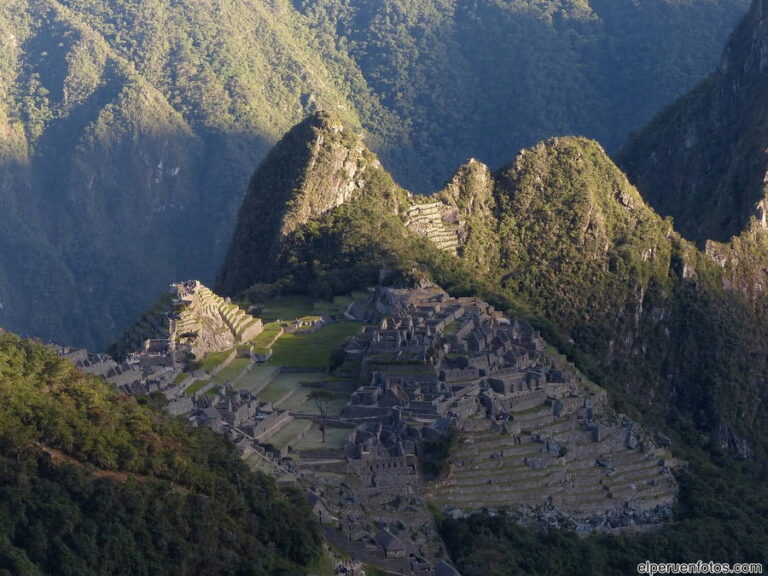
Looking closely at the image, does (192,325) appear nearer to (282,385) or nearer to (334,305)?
(282,385)

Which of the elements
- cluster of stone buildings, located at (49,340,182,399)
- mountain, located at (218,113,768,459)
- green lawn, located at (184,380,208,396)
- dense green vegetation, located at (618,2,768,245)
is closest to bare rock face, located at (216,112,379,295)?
mountain, located at (218,113,768,459)

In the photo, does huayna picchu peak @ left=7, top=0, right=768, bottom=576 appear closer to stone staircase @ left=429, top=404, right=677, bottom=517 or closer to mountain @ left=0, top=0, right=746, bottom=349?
stone staircase @ left=429, top=404, right=677, bottom=517

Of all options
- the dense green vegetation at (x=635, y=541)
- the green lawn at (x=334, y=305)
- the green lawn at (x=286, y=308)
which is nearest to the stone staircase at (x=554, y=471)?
A: the dense green vegetation at (x=635, y=541)

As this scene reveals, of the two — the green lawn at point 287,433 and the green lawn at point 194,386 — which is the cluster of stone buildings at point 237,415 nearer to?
the green lawn at point 287,433

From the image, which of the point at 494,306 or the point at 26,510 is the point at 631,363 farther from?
the point at 26,510

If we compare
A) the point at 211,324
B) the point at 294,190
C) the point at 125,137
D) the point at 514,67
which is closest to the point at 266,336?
the point at 211,324

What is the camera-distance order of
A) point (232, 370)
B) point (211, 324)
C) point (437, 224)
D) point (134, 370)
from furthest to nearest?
point (437, 224)
point (211, 324)
point (232, 370)
point (134, 370)
